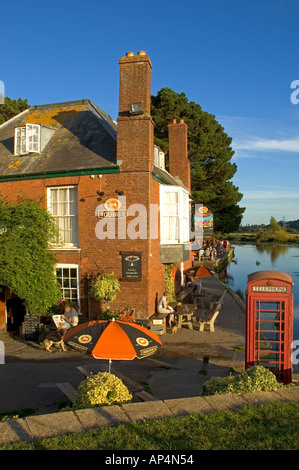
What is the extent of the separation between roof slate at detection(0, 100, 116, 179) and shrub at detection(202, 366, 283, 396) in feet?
30.0

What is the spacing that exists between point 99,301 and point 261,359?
22.7ft

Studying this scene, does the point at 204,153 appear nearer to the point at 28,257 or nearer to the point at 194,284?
the point at 194,284

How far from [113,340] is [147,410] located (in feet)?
6.12

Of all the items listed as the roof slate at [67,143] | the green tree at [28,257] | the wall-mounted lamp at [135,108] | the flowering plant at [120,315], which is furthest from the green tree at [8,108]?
the flowering plant at [120,315]

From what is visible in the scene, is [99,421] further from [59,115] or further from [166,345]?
[59,115]

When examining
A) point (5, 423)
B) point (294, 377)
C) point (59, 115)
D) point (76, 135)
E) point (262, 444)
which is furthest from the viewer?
point (59, 115)

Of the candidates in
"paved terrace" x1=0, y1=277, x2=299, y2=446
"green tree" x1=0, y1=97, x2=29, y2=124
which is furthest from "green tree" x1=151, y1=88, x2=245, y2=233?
"paved terrace" x1=0, y1=277, x2=299, y2=446

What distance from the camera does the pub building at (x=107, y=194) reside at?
1405 cm

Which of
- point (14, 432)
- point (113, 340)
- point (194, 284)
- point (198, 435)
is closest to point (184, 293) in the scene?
point (194, 284)

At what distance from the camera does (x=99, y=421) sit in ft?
18.7

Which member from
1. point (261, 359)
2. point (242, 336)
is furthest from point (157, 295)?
point (261, 359)

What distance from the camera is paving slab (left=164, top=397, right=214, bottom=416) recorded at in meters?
6.09

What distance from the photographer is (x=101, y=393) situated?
649cm

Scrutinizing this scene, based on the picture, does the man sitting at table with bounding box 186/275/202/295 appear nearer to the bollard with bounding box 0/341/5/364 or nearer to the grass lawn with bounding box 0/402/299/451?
the bollard with bounding box 0/341/5/364
